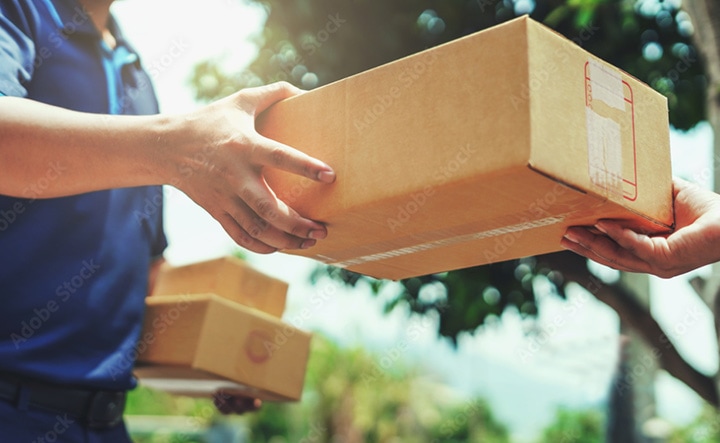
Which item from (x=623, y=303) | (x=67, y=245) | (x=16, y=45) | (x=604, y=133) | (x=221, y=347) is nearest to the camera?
(x=604, y=133)

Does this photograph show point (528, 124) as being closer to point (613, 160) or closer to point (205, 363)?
point (613, 160)

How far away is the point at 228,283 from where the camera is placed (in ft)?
7.58

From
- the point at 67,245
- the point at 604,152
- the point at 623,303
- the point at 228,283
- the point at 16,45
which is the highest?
the point at 16,45

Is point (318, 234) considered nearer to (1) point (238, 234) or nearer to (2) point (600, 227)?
(1) point (238, 234)

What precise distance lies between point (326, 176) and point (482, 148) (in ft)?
1.11

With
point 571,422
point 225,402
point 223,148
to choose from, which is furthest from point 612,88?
point 571,422

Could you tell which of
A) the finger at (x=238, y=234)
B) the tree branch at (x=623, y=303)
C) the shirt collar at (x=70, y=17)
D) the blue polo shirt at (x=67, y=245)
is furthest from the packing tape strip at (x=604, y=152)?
the tree branch at (x=623, y=303)

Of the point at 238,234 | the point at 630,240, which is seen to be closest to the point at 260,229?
the point at 238,234

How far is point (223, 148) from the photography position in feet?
4.32

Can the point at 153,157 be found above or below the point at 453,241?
above

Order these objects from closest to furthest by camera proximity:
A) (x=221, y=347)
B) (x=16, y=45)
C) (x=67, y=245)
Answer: (x=16, y=45), (x=67, y=245), (x=221, y=347)

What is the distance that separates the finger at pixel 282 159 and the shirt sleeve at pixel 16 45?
0.50 meters

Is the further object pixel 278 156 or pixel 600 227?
pixel 600 227

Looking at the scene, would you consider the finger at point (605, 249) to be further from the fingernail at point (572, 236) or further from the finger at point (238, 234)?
the finger at point (238, 234)
